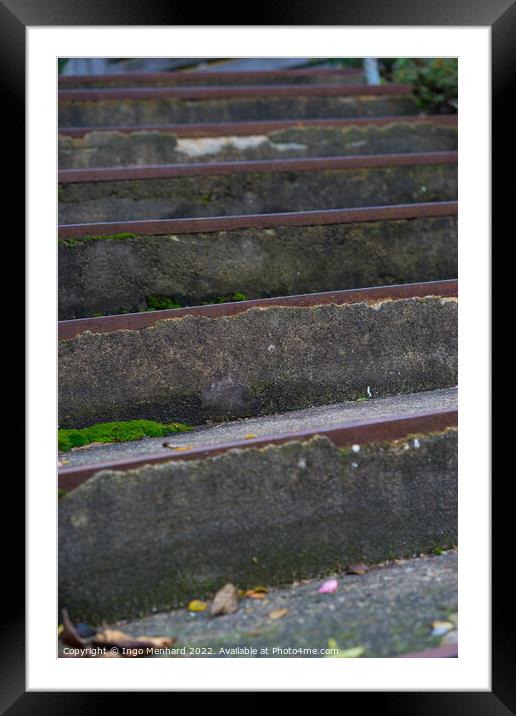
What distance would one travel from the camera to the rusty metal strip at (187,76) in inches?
190

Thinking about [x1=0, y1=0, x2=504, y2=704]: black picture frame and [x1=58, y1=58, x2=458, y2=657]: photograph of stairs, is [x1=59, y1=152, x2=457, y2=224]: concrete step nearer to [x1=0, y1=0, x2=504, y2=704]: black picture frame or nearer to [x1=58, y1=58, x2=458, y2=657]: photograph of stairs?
[x1=58, y1=58, x2=458, y2=657]: photograph of stairs

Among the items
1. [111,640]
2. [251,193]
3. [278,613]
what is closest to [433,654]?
[278,613]

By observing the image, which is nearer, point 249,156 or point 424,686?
point 424,686

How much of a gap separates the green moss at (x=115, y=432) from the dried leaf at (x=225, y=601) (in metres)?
0.64

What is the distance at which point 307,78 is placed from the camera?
17.4ft

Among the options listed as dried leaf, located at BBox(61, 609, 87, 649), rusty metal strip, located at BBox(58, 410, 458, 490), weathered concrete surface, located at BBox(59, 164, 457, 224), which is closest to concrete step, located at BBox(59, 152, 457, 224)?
weathered concrete surface, located at BBox(59, 164, 457, 224)

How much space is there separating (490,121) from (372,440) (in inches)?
36.1

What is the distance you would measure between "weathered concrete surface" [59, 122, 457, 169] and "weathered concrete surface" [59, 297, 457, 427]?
1.82m

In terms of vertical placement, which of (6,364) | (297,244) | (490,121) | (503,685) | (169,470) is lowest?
(503,685)

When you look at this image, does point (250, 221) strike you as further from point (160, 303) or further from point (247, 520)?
point (247, 520)

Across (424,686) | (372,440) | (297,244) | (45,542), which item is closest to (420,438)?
(372,440)

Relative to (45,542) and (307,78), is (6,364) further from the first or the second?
(307,78)

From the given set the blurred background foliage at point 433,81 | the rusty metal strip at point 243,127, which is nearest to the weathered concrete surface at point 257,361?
the rusty metal strip at point 243,127

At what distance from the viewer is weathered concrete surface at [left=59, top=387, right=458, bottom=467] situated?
2.01m
